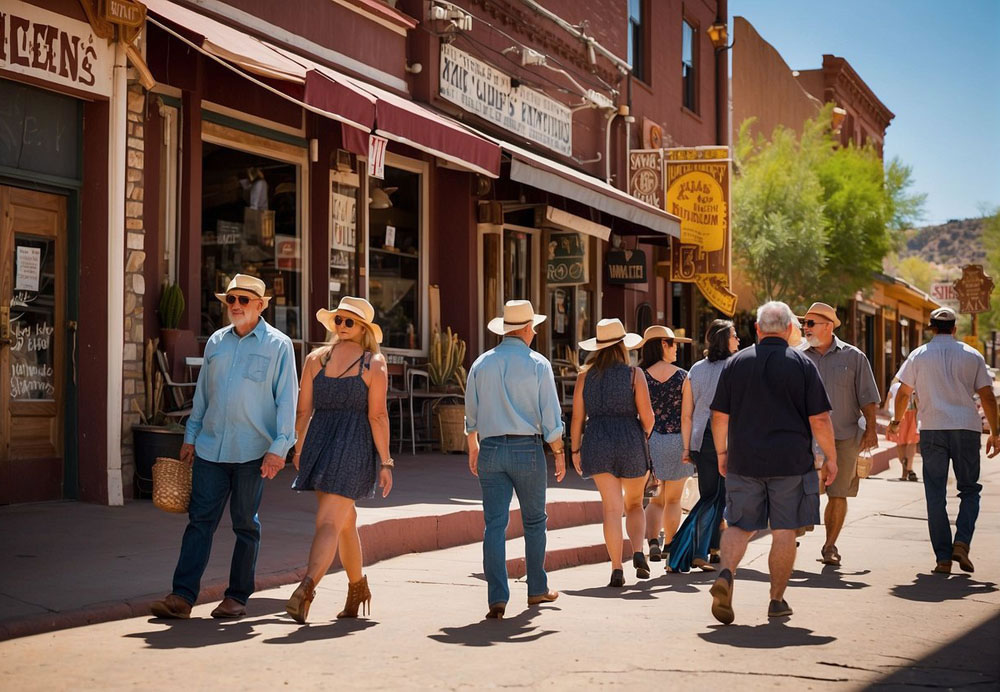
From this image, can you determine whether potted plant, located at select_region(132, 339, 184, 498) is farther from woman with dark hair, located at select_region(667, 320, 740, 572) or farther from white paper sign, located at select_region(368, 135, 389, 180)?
woman with dark hair, located at select_region(667, 320, 740, 572)

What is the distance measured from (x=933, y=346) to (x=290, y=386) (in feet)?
17.0

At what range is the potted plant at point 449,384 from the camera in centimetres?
1616

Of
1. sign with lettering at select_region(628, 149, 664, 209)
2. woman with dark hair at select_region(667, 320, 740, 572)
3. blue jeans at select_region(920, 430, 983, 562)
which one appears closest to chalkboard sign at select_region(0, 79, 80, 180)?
woman with dark hair at select_region(667, 320, 740, 572)

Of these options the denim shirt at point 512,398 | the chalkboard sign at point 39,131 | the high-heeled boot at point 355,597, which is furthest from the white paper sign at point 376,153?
the high-heeled boot at point 355,597

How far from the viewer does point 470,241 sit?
57.7ft

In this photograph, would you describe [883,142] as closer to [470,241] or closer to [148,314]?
[470,241]

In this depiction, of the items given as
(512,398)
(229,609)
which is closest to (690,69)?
(512,398)

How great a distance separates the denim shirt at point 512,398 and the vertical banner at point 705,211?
15.3 metres

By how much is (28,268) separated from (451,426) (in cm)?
660

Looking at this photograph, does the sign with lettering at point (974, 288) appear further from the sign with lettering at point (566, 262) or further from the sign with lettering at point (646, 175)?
the sign with lettering at point (566, 262)

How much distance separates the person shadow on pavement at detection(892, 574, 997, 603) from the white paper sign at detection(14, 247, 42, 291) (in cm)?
690

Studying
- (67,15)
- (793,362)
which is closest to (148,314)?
(67,15)

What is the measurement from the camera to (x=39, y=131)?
10500mm

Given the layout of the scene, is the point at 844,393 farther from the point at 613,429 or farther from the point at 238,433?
the point at 238,433
